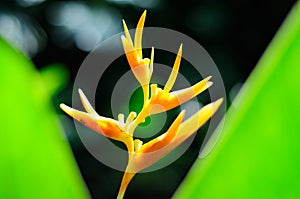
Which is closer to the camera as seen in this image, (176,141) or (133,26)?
(176,141)

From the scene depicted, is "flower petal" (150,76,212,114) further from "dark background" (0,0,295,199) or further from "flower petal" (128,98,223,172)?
"dark background" (0,0,295,199)

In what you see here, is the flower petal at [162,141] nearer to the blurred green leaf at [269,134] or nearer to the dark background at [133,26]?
the blurred green leaf at [269,134]

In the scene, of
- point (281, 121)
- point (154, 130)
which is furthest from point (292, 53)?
point (154, 130)

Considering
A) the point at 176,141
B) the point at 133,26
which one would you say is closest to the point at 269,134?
the point at 176,141

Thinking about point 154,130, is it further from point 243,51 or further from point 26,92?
point 26,92

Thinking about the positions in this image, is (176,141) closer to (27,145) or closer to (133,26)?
(27,145)

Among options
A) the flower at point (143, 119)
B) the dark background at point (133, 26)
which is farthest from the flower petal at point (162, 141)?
the dark background at point (133, 26)
